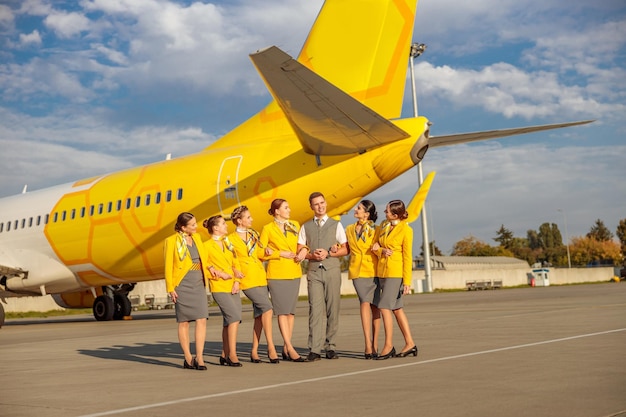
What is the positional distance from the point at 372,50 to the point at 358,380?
12.6m

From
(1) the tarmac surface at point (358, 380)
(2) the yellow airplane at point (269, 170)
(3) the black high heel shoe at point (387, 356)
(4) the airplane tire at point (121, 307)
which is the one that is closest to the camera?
(1) the tarmac surface at point (358, 380)

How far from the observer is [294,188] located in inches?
734

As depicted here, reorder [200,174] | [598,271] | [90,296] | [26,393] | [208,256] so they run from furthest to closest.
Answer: [598,271], [90,296], [200,174], [208,256], [26,393]

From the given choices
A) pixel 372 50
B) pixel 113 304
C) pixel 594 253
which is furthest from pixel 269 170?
pixel 594 253

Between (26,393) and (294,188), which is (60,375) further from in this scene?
(294,188)

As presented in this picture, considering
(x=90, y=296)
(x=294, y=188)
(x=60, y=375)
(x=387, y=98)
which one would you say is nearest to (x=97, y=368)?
(x=60, y=375)

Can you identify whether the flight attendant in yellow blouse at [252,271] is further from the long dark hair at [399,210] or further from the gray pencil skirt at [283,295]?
the long dark hair at [399,210]

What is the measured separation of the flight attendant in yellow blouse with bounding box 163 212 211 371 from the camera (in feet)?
32.1

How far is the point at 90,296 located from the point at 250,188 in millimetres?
10488

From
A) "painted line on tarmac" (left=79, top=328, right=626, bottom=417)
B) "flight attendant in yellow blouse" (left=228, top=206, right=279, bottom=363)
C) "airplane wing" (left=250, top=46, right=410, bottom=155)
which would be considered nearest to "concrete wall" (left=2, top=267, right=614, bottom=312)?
"airplane wing" (left=250, top=46, right=410, bottom=155)

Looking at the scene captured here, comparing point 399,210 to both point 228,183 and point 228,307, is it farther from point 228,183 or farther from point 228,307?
point 228,183

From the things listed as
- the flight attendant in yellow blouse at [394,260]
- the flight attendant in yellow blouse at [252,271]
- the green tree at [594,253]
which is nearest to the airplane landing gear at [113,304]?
the flight attendant in yellow blouse at [252,271]

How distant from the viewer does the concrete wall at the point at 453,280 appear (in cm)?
4322

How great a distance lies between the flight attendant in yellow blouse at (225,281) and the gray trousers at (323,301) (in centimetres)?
93
